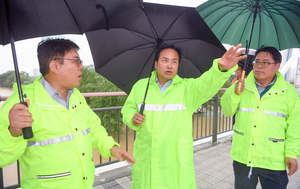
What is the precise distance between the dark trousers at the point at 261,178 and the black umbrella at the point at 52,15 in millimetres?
2080

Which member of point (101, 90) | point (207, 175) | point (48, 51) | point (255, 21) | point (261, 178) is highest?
point (255, 21)

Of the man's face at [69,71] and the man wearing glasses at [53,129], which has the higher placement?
the man's face at [69,71]

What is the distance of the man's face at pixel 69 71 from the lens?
1.53 metres

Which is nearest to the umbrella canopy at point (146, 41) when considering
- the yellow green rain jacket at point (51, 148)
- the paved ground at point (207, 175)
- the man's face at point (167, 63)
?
the man's face at point (167, 63)

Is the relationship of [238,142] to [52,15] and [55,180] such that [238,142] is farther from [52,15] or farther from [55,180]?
[52,15]

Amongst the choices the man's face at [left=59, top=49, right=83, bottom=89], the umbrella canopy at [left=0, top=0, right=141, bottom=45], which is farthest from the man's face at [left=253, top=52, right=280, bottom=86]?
the man's face at [left=59, top=49, right=83, bottom=89]

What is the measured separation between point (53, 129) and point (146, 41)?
1.36 metres

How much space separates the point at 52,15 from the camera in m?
1.45

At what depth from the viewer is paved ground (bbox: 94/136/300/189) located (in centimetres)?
323

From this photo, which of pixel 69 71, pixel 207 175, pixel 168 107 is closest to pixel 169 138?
pixel 168 107

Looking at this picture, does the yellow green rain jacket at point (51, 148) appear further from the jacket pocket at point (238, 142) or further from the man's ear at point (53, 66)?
the jacket pocket at point (238, 142)

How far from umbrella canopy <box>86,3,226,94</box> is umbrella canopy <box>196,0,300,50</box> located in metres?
0.22

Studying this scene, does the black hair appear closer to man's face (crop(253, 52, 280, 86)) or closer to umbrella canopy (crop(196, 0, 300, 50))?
umbrella canopy (crop(196, 0, 300, 50))

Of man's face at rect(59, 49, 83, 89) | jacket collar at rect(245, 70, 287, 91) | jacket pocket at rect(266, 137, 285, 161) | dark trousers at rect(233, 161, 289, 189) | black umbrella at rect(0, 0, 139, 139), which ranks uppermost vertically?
black umbrella at rect(0, 0, 139, 139)
